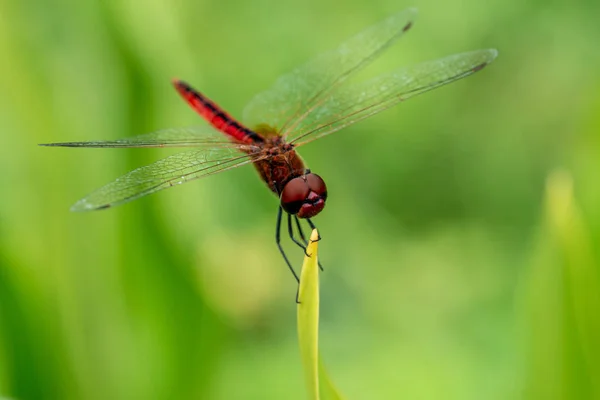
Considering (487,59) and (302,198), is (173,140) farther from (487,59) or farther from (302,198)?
(487,59)

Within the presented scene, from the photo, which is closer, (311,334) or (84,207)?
(311,334)

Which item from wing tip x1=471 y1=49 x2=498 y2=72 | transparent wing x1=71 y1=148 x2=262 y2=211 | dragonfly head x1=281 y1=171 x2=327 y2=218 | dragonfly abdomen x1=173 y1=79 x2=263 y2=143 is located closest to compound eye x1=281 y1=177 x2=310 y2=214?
dragonfly head x1=281 y1=171 x2=327 y2=218

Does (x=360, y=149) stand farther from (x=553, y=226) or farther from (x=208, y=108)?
(x=553, y=226)

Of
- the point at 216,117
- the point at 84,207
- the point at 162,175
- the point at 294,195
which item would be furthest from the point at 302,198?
the point at 216,117

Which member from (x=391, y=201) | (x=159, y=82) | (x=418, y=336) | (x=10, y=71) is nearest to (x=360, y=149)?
(x=391, y=201)

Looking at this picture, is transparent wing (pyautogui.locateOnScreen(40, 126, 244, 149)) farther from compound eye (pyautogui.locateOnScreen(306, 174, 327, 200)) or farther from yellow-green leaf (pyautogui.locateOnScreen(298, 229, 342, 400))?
yellow-green leaf (pyautogui.locateOnScreen(298, 229, 342, 400))

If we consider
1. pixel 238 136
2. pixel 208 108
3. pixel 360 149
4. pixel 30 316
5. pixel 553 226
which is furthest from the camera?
pixel 360 149

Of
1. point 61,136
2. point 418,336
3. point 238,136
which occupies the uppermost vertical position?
point 61,136

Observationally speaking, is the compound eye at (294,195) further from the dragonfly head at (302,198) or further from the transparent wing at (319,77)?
the transparent wing at (319,77)
